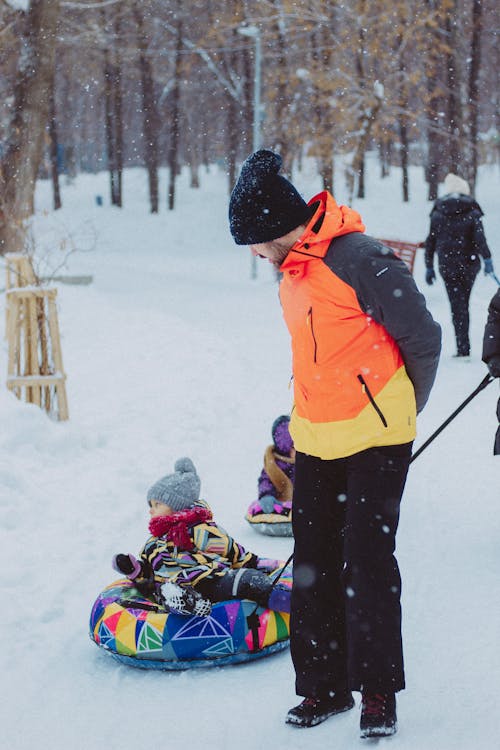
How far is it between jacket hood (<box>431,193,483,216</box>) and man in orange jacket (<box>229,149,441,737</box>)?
25.3 feet

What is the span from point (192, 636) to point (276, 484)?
6.55 ft

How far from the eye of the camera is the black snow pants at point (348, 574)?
2.95m

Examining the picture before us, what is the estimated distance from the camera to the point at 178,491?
13.8 feet

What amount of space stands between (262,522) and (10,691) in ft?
7.14

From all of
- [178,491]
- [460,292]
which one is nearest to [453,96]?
[460,292]

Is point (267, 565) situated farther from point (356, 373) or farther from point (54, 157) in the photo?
point (54, 157)

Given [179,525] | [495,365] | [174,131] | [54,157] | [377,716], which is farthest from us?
[54,157]

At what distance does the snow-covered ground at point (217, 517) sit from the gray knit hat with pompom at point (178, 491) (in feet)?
2.32

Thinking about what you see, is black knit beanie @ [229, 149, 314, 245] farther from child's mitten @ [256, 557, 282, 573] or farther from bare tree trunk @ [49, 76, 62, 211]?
bare tree trunk @ [49, 76, 62, 211]

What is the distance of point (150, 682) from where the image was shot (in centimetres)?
376

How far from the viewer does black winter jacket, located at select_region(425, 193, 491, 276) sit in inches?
407

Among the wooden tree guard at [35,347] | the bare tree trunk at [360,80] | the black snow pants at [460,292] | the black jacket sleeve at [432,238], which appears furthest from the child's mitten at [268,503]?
the bare tree trunk at [360,80]

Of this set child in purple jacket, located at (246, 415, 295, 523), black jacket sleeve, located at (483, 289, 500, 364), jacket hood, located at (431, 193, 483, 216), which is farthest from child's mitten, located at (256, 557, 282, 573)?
jacket hood, located at (431, 193, 483, 216)

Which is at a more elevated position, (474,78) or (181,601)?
(474,78)
